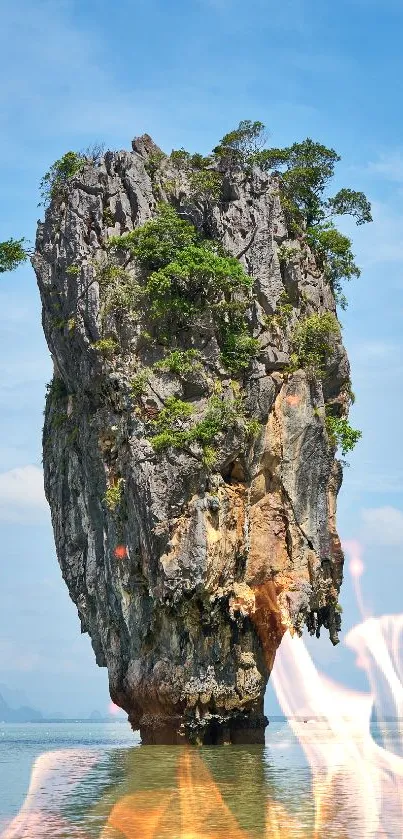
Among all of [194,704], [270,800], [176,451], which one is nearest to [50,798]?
[270,800]

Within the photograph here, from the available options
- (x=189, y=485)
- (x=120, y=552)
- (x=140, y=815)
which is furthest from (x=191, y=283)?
(x=140, y=815)

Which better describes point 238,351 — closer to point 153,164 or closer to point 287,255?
point 287,255

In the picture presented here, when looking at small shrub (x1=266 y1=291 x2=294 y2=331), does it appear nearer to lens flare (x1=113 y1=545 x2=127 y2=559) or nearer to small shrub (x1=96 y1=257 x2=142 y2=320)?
small shrub (x1=96 y1=257 x2=142 y2=320)

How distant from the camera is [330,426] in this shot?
86.6 ft

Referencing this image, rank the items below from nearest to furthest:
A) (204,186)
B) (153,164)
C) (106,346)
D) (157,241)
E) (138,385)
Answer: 1. (138,385)
2. (106,346)
3. (157,241)
4. (204,186)
5. (153,164)

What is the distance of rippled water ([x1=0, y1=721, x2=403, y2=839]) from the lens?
1236 cm

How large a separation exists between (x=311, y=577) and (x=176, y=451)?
15.2 feet

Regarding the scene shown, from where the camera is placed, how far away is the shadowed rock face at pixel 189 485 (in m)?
22.7

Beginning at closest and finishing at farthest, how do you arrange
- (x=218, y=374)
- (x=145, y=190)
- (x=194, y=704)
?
(x=194, y=704), (x=218, y=374), (x=145, y=190)

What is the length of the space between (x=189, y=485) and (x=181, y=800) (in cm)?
908

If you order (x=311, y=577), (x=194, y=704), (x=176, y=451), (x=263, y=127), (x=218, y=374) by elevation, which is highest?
(x=263, y=127)

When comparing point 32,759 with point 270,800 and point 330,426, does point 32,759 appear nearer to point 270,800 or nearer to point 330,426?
point 330,426

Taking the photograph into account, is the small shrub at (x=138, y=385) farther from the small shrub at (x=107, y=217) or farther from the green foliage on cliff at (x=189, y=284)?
the small shrub at (x=107, y=217)

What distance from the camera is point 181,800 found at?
1462cm
